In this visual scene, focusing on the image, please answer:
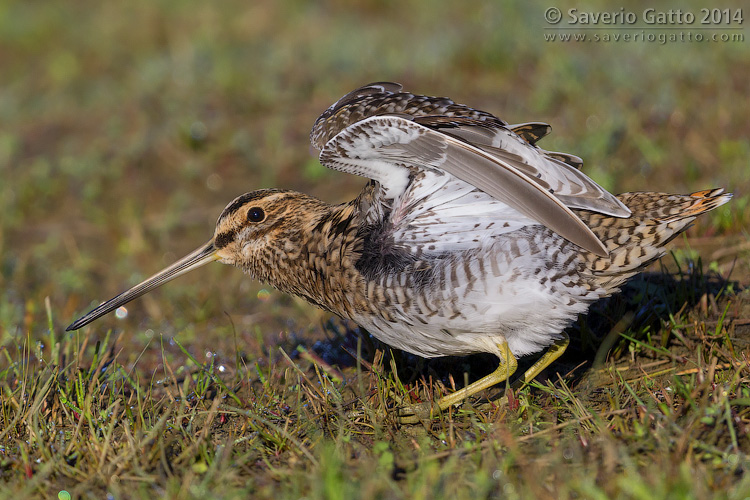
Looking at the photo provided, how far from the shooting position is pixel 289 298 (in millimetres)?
5418

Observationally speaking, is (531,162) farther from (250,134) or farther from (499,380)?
(250,134)

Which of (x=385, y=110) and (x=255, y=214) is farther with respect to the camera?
(x=255, y=214)

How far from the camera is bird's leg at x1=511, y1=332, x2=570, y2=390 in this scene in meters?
3.63

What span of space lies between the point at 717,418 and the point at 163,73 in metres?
6.60

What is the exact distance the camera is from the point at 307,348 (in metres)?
4.34

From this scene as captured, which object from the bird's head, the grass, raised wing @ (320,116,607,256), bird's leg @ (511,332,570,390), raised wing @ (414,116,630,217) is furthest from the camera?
the bird's head

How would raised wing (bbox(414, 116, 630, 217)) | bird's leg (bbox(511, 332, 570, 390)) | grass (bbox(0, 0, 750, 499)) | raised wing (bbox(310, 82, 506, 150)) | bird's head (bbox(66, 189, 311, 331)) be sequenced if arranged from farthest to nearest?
bird's head (bbox(66, 189, 311, 331)) → bird's leg (bbox(511, 332, 570, 390)) → raised wing (bbox(310, 82, 506, 150)) → raised wing (bbox(414, 116, 630, 217)) → grass (bbox(0, 0, 750, 499))

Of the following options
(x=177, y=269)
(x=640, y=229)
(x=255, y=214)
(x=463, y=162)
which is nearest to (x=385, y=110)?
(x=463, y=162)

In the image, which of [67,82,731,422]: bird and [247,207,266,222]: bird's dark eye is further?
[247,207,266,222]: bird's dark eye

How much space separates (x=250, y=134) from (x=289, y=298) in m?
2.26

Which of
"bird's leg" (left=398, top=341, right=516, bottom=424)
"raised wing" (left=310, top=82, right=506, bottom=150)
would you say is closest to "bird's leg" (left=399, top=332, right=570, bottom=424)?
"bird's leg" (left=398, top=341, right=516, bottom=424)

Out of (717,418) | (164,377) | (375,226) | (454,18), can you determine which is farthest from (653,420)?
(454,18)

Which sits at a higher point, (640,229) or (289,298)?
(640,229)

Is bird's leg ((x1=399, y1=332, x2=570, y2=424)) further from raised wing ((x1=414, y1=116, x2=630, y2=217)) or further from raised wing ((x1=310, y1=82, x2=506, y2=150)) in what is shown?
raised wing ((x1=310, y1=82, x2=506, y2=150))
